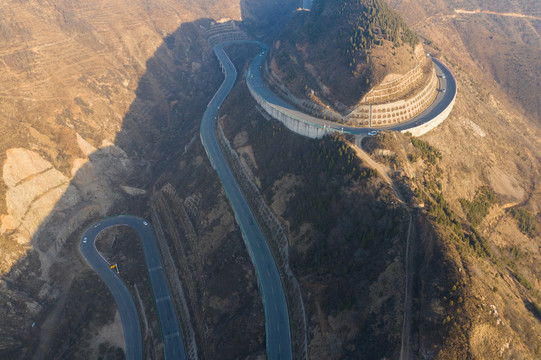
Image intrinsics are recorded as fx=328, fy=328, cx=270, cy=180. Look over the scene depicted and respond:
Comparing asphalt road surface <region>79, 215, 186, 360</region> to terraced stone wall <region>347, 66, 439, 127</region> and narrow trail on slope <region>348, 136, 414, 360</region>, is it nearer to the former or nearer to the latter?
narrow trail on slope <region>348, 136, 414, 360</region>

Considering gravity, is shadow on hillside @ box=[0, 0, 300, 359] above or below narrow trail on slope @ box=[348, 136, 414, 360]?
below

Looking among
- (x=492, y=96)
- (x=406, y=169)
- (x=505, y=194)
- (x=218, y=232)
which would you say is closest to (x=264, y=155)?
(x=218, y=232)

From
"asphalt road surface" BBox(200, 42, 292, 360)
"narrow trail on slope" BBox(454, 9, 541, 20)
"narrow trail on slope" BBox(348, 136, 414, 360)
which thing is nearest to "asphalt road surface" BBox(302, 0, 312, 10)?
"narrow trail on slope" BBox(454, 9, 541, 20)

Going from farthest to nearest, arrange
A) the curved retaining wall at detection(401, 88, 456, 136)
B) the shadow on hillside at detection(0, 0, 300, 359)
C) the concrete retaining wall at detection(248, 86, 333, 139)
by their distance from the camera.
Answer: the curved retaining wall at detection(401, 88, 456, 136)
the concrete retaining wall at detection(248, 86, 333, 139)
the shadow on hillside at detection(0, 0, 300, 359)

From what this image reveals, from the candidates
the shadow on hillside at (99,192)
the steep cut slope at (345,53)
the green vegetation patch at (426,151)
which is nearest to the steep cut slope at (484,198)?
the green vegetation patch at (426,151)

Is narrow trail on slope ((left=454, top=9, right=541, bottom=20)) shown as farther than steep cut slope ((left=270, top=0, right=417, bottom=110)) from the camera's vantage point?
Yes

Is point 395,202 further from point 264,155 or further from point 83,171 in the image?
point 83,171

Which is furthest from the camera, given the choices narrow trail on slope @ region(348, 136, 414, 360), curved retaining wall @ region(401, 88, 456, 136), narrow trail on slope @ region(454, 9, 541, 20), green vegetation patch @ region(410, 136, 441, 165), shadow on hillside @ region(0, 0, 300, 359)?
narrow trail on slope @ region(454, 9, 541, 20)

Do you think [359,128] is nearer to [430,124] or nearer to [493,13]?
[430,124]
